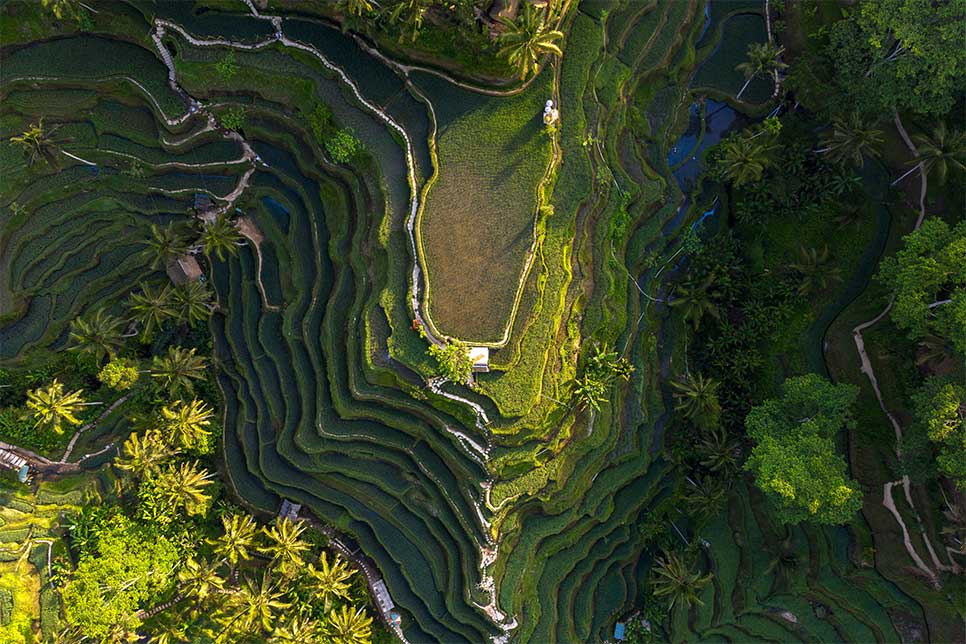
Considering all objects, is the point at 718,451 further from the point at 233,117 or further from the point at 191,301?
the point at 233,117

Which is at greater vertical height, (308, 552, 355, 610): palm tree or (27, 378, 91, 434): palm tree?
(27, 378, 91, 434): palm tree

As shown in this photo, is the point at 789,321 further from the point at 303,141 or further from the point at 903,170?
the point at 303,141

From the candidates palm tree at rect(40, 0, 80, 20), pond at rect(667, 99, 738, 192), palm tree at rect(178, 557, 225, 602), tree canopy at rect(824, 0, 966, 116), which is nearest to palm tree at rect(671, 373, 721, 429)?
pond at rect(667, 99, 738, 192)

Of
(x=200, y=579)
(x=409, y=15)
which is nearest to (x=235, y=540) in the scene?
(x=200, y=579)

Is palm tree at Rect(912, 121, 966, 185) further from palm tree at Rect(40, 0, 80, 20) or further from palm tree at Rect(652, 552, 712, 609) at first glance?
palm tree at Rect(40, 0, 80, 20)

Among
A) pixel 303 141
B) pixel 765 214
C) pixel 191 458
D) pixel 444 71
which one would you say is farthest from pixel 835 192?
pixel 191 458

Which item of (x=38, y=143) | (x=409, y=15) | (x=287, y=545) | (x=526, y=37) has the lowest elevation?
(x=287, y=545)

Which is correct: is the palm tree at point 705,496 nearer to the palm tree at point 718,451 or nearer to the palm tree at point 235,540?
the palm tree at point 718,451

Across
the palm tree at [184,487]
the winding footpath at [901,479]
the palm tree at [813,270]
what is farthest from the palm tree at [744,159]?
the palm tree at [184,487]
